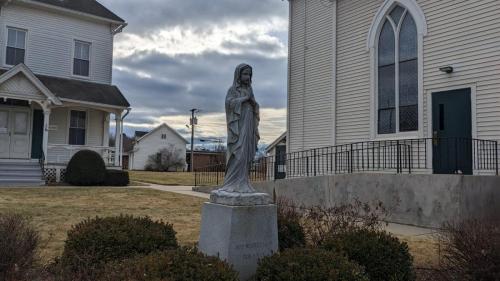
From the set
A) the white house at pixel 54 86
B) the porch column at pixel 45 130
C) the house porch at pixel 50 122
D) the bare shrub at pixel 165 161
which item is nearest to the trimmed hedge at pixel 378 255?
the white house at pixel 54 86

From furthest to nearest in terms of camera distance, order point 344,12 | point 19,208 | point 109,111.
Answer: point 109,111
point 344,12
point 19,208

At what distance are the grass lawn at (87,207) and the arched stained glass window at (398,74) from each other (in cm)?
661

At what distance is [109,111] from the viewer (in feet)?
76.6

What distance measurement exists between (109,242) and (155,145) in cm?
5682

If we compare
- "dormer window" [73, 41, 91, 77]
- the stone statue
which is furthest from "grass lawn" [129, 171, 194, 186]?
the stone statue

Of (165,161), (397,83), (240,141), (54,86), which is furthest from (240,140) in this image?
(165,161)

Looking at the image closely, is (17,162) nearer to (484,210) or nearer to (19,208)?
(19,208)

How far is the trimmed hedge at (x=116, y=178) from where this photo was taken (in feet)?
67.8

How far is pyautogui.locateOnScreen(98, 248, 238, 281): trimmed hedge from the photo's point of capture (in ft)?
12.8

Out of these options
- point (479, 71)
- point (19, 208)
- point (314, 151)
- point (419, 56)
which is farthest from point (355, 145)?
point (19, 208)

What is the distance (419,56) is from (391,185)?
14.3 ft

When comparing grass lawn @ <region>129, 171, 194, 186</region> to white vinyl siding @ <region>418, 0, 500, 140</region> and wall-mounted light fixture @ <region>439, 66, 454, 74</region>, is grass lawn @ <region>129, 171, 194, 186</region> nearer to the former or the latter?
white vinyl siding @ <region>418, 0, 500, 140</region>

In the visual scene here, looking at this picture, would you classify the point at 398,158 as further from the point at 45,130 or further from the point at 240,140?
the point at 45,130

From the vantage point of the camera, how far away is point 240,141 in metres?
5.89
